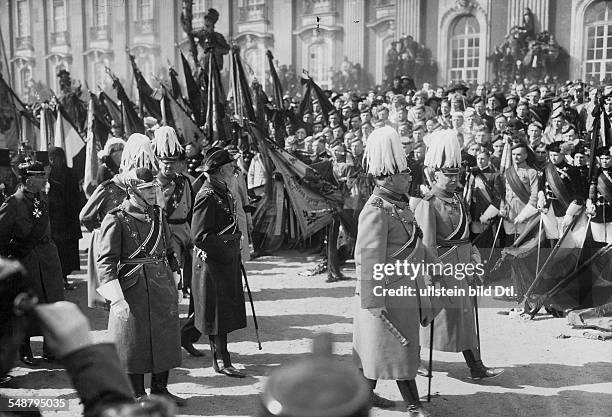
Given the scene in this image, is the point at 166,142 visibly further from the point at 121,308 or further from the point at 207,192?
the point at 121,308

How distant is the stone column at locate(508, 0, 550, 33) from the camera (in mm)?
17677

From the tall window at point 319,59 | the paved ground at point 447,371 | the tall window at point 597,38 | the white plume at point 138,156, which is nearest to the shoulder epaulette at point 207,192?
→ the white plume at point 138,156

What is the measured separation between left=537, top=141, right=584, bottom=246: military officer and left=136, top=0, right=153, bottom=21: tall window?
9.47m

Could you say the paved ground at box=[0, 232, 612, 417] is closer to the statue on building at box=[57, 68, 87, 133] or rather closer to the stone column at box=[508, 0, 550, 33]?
the statue on building at box=[57, 68, 87, 133]

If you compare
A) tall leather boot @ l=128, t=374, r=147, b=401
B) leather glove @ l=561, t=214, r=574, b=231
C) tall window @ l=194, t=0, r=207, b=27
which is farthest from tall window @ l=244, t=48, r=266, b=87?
tall leather boot @ l=128, t=374, r=147, b=401

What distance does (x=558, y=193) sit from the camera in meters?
7.32

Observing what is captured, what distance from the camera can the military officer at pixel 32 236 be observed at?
5535 mm

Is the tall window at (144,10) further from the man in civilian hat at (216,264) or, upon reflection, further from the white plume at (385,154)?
the white plume at (385,154)

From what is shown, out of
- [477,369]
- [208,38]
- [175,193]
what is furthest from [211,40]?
[477,369]

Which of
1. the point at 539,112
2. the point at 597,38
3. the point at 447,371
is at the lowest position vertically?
the point at 447,371

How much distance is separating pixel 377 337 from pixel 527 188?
417 cm

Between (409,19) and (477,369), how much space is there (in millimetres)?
15389

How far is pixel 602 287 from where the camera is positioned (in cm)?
687

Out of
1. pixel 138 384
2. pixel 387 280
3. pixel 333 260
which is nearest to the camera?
pixel 387 280
